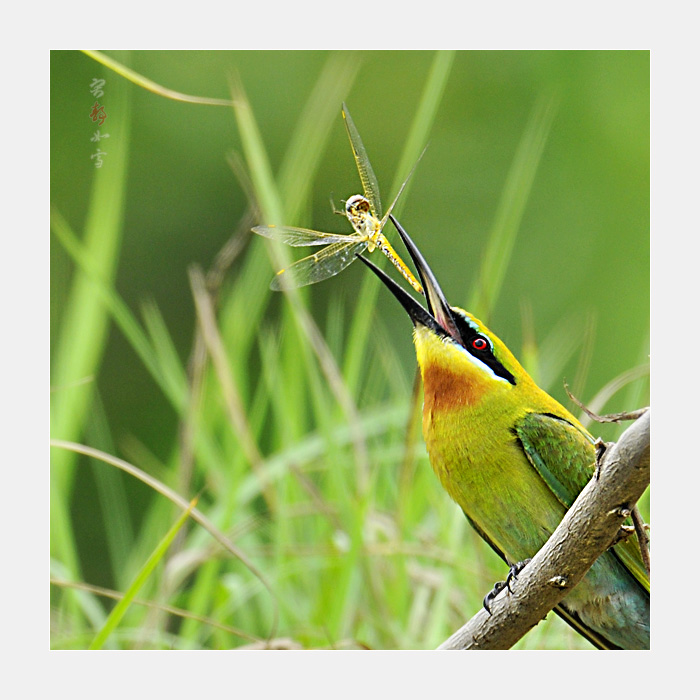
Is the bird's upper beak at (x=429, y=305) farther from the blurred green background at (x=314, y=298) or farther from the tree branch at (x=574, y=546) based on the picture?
the tree branch at (x=574, y=546)

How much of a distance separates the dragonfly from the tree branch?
2.66 ft

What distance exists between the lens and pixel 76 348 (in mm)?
2369

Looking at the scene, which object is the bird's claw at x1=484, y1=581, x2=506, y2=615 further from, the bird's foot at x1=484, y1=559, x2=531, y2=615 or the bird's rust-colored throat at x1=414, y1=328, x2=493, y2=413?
the bird's rust-colored throat at x1=414, y1=328, x2=493, y2=413

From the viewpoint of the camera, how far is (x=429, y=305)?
7.07 ft

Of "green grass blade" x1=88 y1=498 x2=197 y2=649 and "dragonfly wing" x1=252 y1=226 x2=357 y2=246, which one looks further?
"dragonfly wing" x1=252 y1=226 x2=357 y2=246

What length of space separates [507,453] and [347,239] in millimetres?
661

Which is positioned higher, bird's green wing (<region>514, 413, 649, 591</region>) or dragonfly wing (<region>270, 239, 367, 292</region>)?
dragonfly wing (<region>270, 239, 367, 292</region>)

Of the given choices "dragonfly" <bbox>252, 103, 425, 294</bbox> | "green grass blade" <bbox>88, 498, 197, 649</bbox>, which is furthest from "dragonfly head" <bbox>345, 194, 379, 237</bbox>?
"green grass blade" <bbox>88, 498, 197, 649</bbox>

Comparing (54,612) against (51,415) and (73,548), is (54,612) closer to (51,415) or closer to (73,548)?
(73,548)

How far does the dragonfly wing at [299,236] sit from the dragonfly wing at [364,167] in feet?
0.35

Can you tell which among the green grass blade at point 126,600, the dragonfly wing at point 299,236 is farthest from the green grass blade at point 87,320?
the dragonfly wing at point 299,236

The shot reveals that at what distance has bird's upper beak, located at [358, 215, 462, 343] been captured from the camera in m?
2.11

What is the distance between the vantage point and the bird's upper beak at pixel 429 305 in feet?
6.91
